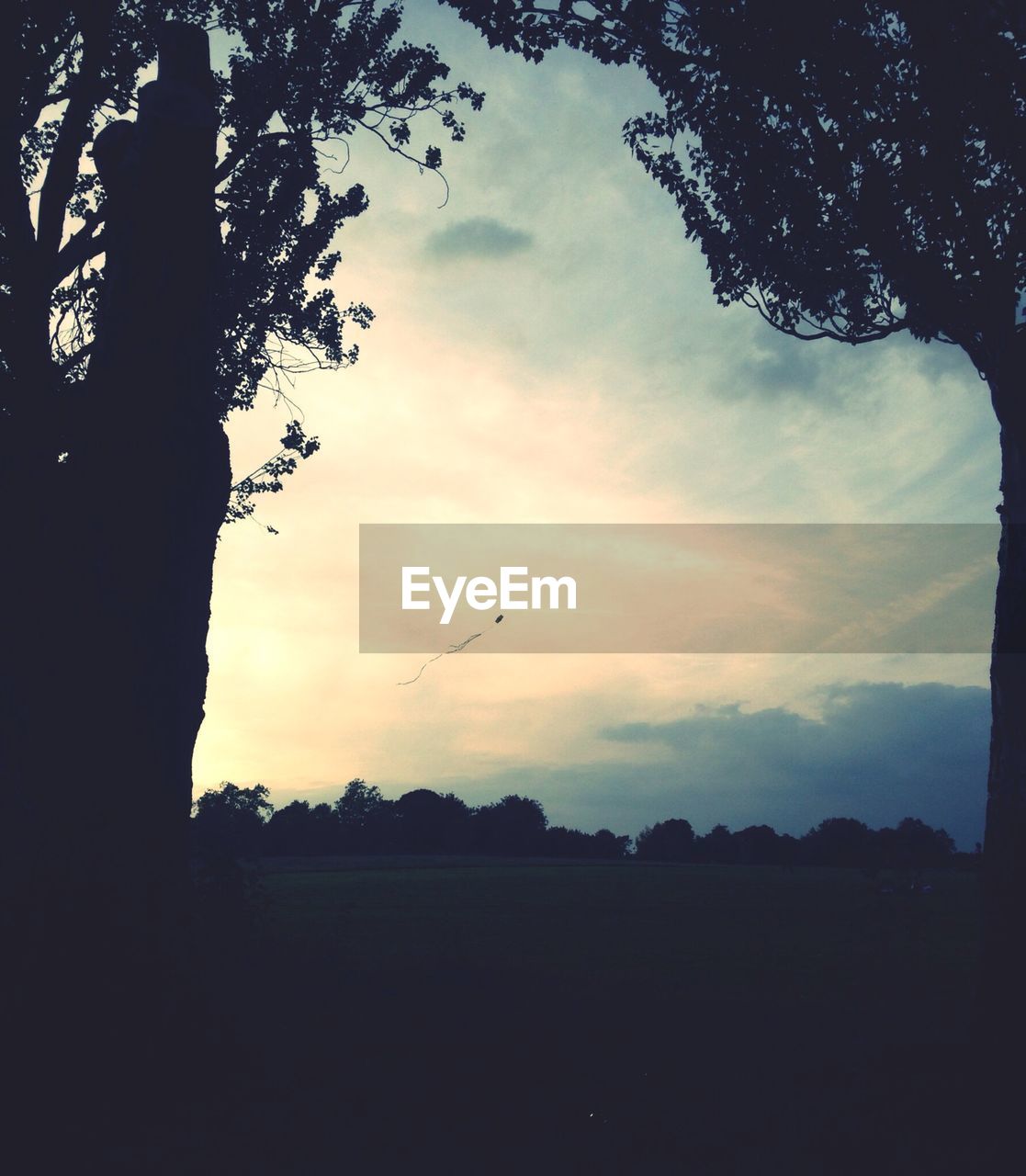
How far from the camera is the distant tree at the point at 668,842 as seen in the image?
2921 inches

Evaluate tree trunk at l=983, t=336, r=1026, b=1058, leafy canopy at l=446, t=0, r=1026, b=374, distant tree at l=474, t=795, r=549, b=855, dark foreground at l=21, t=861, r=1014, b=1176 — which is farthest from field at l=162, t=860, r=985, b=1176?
distant tree at l=474, t=795, r=549, b=855

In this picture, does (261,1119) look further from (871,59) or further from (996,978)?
(871,59)

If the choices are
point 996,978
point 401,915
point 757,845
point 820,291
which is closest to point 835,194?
point 820,291

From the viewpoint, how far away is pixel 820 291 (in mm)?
13242

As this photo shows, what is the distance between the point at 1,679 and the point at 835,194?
488 inches

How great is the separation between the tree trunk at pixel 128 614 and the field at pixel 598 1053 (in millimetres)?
1522

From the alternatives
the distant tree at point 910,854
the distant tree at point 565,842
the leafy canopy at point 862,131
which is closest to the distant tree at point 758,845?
the distant tree at point 565,842

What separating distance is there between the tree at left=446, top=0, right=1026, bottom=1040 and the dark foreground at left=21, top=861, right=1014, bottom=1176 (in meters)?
2.23

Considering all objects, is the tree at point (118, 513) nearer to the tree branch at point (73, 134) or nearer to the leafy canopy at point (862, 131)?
the tree branch at point (73, 134)

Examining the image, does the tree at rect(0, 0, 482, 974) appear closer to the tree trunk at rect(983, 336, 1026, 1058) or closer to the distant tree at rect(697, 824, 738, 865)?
the tree trunk at rect(983, 336, 1026, 1058)

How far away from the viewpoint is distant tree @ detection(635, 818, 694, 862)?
243ft

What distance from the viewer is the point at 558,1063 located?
26.3 feet

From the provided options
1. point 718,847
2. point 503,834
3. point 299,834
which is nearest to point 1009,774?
Answer: point 718,847

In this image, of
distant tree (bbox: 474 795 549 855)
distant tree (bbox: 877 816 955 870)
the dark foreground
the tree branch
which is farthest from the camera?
distant tree (bbox: 474 795 549 855)
